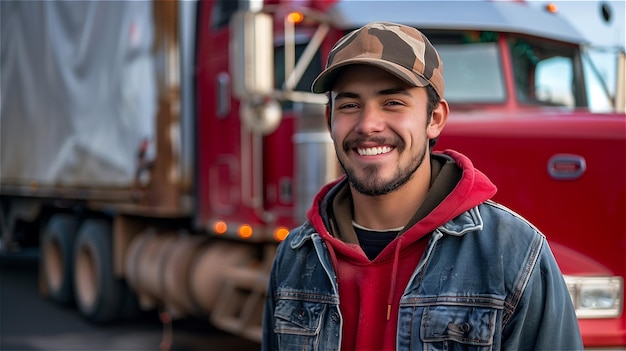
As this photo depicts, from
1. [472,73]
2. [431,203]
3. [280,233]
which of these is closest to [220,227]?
[280,233]

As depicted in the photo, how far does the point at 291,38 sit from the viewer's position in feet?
14.7

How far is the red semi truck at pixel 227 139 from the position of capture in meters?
3.56

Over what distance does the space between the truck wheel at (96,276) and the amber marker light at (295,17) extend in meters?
3.80

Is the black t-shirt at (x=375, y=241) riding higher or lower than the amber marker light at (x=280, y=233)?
higher

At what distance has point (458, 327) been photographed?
5.20 ft

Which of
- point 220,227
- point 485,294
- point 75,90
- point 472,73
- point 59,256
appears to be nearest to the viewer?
point 485,294

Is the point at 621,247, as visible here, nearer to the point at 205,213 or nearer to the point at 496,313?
the point at 496,313

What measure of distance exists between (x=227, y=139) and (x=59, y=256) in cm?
386

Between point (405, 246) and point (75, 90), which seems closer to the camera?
point (405, 246)

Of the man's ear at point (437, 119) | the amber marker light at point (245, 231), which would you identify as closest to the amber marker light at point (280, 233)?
the amber marker light at point (245, 231)

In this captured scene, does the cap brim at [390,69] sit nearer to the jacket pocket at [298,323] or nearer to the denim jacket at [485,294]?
the denim jacket at [485,294]

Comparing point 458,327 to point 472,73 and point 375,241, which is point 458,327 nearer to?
point 375,241

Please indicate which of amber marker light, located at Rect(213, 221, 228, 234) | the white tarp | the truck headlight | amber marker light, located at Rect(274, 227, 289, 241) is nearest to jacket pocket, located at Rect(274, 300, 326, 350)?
the truck headlight

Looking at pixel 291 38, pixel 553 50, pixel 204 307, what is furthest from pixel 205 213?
pixel 553 50
